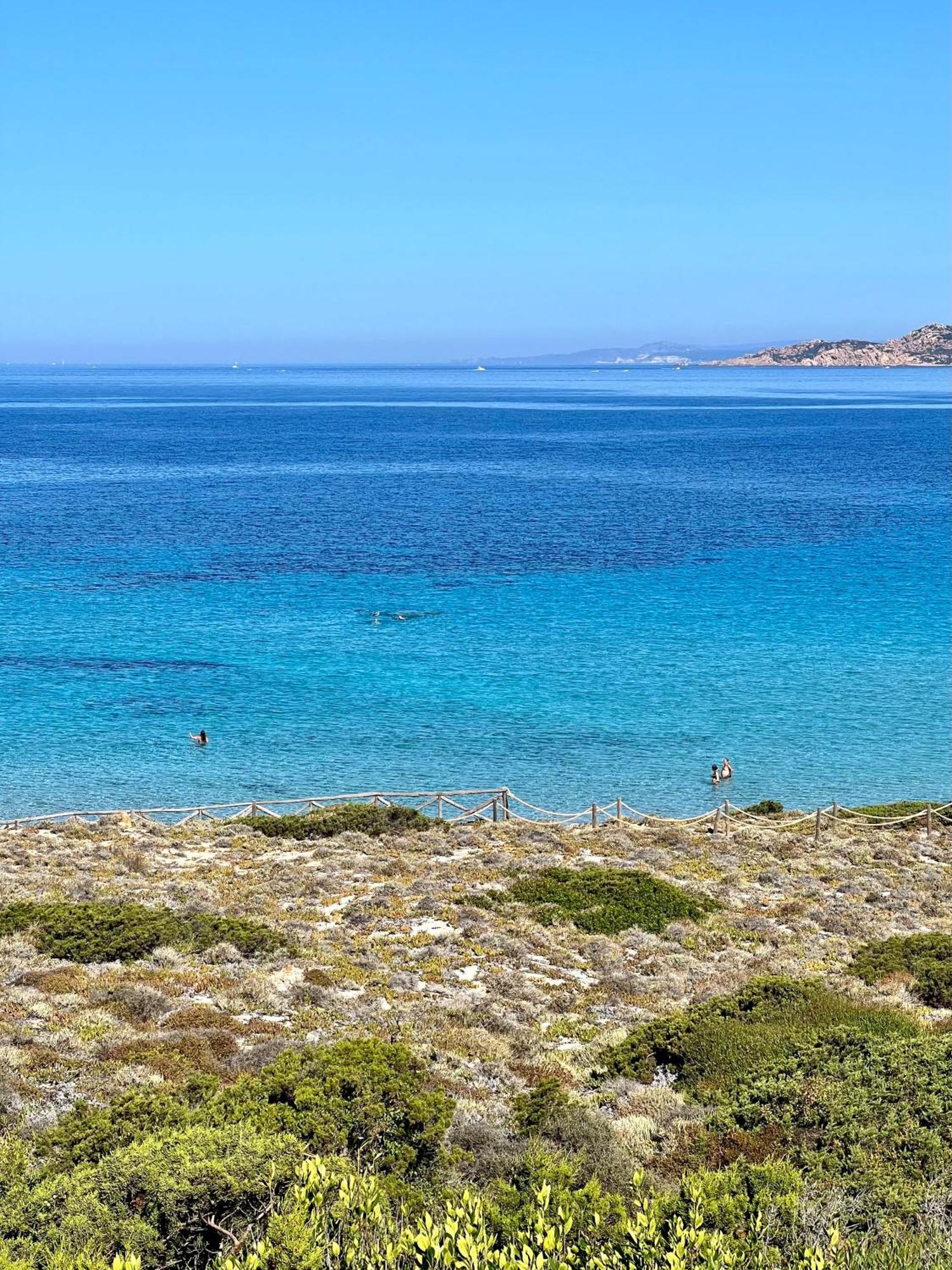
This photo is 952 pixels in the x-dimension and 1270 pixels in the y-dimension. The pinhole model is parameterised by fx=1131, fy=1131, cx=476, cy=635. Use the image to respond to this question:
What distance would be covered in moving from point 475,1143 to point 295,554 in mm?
51113

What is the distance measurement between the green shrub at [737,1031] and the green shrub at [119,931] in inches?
232

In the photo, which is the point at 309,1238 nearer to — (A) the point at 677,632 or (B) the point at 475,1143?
(B) the point at 475,1143

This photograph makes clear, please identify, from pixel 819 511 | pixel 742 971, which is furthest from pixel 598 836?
Answer: pixel 819 511

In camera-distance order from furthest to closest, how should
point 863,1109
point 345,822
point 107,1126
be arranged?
1. point 345,822
2. point 863,1109
3. point 107,1126

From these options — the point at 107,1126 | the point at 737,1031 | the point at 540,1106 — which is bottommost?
the point at 737,1031

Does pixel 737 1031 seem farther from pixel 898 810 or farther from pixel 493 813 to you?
pixel 898 810

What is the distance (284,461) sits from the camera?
348 ft

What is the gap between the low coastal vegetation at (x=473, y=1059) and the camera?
792 cm

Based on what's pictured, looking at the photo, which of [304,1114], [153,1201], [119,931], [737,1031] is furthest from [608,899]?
[153,1201]

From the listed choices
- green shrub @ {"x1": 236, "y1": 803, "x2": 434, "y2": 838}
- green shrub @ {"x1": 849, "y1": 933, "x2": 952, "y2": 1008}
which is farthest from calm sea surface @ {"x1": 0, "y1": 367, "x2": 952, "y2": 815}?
green shrub @ {"x1": 849, "y1": 933, "x2": 952, "y2": 1008}

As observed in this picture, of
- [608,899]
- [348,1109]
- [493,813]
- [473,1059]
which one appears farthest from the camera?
[493,813]

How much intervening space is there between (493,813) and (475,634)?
17233 mm

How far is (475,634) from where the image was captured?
43.7 meters

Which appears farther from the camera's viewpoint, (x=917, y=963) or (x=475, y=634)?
(x=475, y=634)
